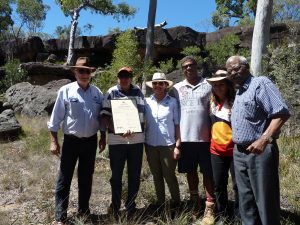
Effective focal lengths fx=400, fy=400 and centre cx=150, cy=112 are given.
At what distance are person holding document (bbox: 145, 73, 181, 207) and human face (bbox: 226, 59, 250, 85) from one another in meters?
1.25

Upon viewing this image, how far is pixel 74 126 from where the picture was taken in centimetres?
492

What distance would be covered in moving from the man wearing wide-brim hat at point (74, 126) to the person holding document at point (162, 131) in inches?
27.0

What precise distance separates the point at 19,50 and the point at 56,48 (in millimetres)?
2493

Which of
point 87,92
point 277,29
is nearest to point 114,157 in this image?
point 87,92

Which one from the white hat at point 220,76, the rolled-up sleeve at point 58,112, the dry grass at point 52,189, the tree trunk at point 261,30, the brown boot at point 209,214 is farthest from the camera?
the tree trunk at point 261,30

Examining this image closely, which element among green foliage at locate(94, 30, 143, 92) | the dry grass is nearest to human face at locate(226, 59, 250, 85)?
the dry grass

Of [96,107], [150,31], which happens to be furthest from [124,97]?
[150,31]

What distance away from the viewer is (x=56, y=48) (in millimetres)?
26609

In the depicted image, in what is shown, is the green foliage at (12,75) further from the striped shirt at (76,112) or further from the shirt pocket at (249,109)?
the shirt pocket at (249,109)

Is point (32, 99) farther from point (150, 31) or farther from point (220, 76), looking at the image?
point (220, 76)

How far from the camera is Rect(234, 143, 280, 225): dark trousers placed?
3730 millimetres

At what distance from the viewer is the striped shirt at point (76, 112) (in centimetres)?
493

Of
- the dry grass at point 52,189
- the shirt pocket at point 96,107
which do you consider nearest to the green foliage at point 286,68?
the dry grass at point 52,189

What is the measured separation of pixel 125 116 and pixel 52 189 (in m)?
2.35
